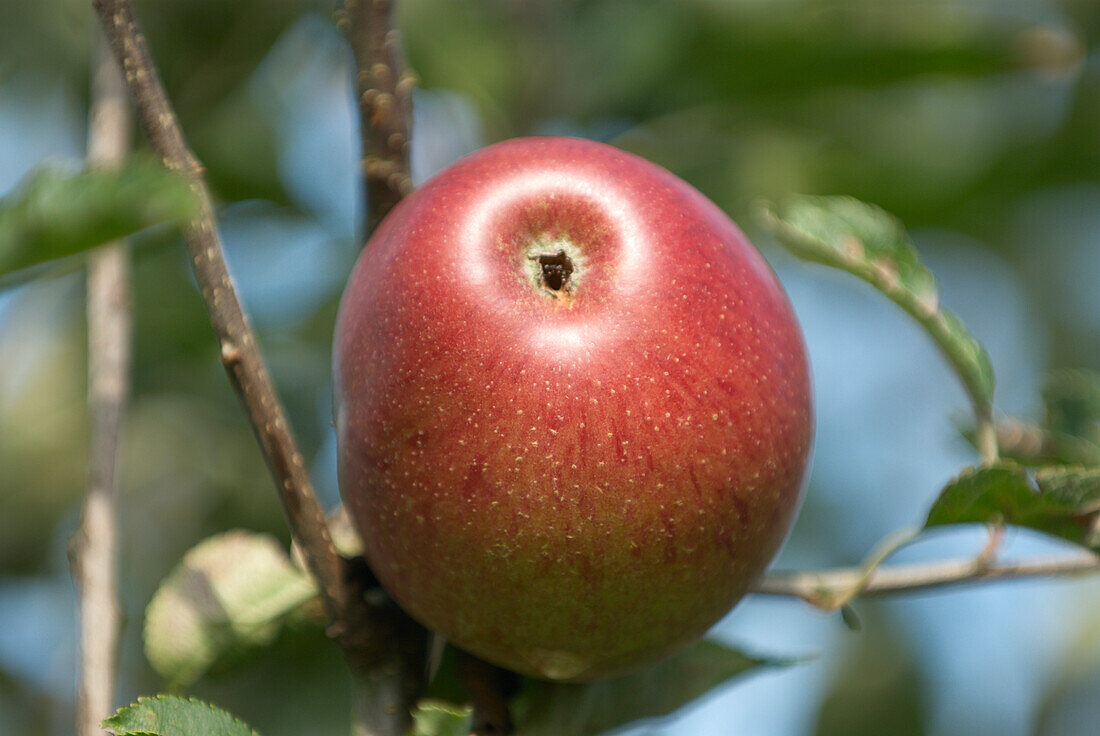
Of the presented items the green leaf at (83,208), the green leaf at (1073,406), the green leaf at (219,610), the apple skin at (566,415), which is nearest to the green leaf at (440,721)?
the apple skin at (566,415)

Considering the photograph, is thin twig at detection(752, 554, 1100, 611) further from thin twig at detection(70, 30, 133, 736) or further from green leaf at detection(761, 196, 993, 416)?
thin twig at detection(70, 30, 133, 736)

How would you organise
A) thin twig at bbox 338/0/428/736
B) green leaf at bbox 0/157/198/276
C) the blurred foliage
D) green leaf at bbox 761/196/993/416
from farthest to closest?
the blurred foliage < green leaf at bbox 761/196/993/416 < thin twig at bbox 338/0/428/736 < green leaf at bbox 0/157/198/276

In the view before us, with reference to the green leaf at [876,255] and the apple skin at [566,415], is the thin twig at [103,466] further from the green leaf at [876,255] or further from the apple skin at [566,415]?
the green leaf at [876,255]

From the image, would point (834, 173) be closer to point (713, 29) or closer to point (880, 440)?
point (713, 29)

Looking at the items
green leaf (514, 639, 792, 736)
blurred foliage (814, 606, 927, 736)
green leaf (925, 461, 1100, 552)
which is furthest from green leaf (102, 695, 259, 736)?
blurred foliage (814, 606, 927, 736)

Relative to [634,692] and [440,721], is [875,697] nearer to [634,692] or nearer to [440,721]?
[634,692]

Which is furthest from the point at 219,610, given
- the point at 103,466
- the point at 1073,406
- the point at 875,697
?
the point at 875,697

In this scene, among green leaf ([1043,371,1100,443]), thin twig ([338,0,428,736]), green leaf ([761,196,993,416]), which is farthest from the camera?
green leaf ([1043,371,1100,443])

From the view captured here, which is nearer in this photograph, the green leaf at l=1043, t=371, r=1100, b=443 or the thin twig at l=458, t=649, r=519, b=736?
the thin twig at l=458, t=649, r=519, b=736
